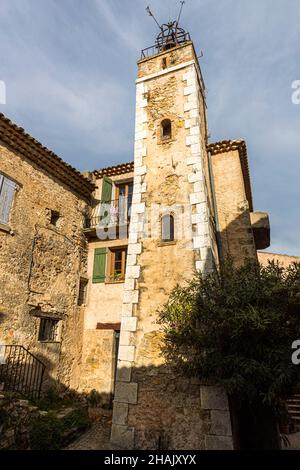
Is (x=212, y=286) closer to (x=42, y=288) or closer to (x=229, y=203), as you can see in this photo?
(x=229, y=203)

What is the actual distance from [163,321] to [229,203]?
5.13 meters

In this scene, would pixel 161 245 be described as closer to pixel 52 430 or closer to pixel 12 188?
pixel 52 430

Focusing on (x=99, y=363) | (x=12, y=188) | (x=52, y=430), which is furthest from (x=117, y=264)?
(x=52, y=430)

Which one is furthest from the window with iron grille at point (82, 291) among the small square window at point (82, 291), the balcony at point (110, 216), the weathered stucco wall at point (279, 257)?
the weathered stucco wall at point (279, 257)

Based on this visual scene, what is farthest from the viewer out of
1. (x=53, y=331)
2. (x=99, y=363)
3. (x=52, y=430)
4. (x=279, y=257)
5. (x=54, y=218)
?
(x=279, y=257)

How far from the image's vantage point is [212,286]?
589 centimetres

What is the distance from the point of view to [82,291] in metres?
10.6

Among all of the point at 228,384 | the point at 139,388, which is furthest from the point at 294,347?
the point at 139,388

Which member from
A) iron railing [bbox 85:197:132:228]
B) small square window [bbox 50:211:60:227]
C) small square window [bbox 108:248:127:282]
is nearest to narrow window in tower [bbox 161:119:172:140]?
iron railing [bbox 85:197:132:228]

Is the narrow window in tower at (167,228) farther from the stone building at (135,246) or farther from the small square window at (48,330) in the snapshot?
the small square window at (48,330)

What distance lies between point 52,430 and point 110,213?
727cm

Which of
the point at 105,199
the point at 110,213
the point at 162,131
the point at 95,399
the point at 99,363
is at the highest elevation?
the point at 162,131

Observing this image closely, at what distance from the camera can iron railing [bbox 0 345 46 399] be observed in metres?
7.45
